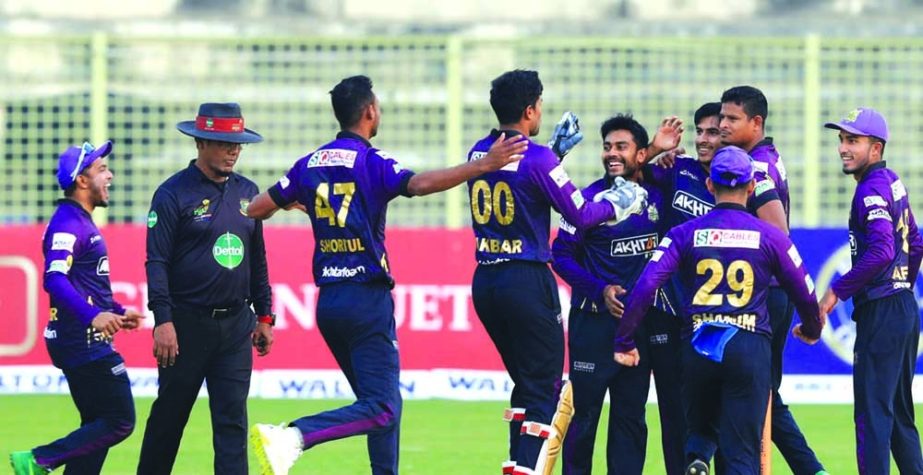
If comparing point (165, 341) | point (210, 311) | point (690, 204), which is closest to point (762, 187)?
point (690, 204)

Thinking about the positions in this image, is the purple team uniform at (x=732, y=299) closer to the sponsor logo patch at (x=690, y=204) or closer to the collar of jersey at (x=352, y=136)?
the sponsor logo patch at (x=690, y=204)

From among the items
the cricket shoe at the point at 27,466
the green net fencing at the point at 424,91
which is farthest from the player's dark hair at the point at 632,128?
the green net fencing at the point at 424,91

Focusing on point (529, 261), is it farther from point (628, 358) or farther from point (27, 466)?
point (27, 466)

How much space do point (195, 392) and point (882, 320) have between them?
406 cm

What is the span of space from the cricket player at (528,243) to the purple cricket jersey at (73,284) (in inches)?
Result: 90.3

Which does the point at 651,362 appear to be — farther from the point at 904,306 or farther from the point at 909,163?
the point at 909,163

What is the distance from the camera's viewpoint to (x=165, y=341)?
10.2 metres

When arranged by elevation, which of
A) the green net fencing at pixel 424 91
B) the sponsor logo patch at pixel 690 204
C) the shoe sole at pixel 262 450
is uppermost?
the green net fencing at pixel 424 91

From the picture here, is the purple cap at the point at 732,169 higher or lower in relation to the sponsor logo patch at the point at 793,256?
higher

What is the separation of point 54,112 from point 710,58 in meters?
6.90

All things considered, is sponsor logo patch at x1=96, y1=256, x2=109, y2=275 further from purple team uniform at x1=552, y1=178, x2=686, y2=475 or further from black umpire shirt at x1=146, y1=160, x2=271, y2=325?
purple team uniform at x1=552, y1=178, x2=686, y2=475

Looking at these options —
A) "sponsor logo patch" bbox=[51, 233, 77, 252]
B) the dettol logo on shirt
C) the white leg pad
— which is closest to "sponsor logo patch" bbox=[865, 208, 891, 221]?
the white leg pad

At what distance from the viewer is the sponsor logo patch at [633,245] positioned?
415 inches

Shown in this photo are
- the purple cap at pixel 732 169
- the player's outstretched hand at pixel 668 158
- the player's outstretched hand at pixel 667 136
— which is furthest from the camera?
the player's outstretched hand at pixel 668 158
